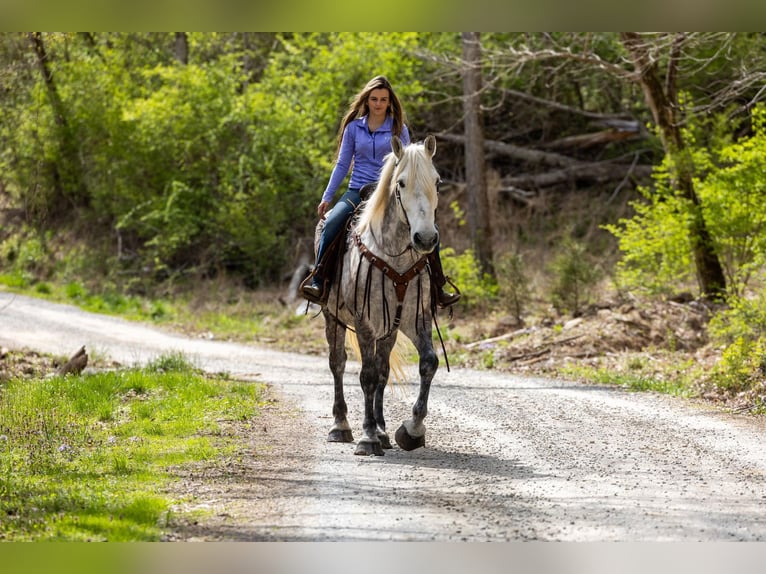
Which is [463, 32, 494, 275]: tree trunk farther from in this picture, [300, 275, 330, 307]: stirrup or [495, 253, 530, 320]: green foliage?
[300, 275, 330, 307]: stirrup

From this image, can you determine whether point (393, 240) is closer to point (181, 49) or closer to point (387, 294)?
point (387, 294)

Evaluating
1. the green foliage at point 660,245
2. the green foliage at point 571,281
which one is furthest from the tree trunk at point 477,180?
the green foliage at point 660,245

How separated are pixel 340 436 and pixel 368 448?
0.92m

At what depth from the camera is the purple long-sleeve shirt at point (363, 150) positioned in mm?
9617

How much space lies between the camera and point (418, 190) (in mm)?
8414

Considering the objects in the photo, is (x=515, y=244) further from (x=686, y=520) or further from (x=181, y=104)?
(x=686, y=520)

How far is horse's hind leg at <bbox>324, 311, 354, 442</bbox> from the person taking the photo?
9820mm

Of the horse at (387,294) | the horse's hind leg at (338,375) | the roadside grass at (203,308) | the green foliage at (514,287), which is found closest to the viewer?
the horse at (387,294)

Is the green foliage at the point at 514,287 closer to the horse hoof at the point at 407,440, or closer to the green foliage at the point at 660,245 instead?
the green foliage at the point at 660,245

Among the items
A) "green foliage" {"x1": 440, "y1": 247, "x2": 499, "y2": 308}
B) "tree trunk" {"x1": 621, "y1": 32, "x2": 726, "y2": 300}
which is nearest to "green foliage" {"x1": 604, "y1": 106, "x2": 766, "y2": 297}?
"tree trunk" {"x1": 621, "y1": 32, "x2": 726, "y2": 300}

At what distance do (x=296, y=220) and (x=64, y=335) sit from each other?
861cm

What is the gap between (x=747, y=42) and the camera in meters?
23.4

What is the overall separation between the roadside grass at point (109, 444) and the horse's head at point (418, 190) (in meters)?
2.54

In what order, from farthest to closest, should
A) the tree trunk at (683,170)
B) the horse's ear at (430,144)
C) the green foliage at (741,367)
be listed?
the tree trunk at (683,170) → the green foliage at (741,367) → the horse's ear at (430,144)
